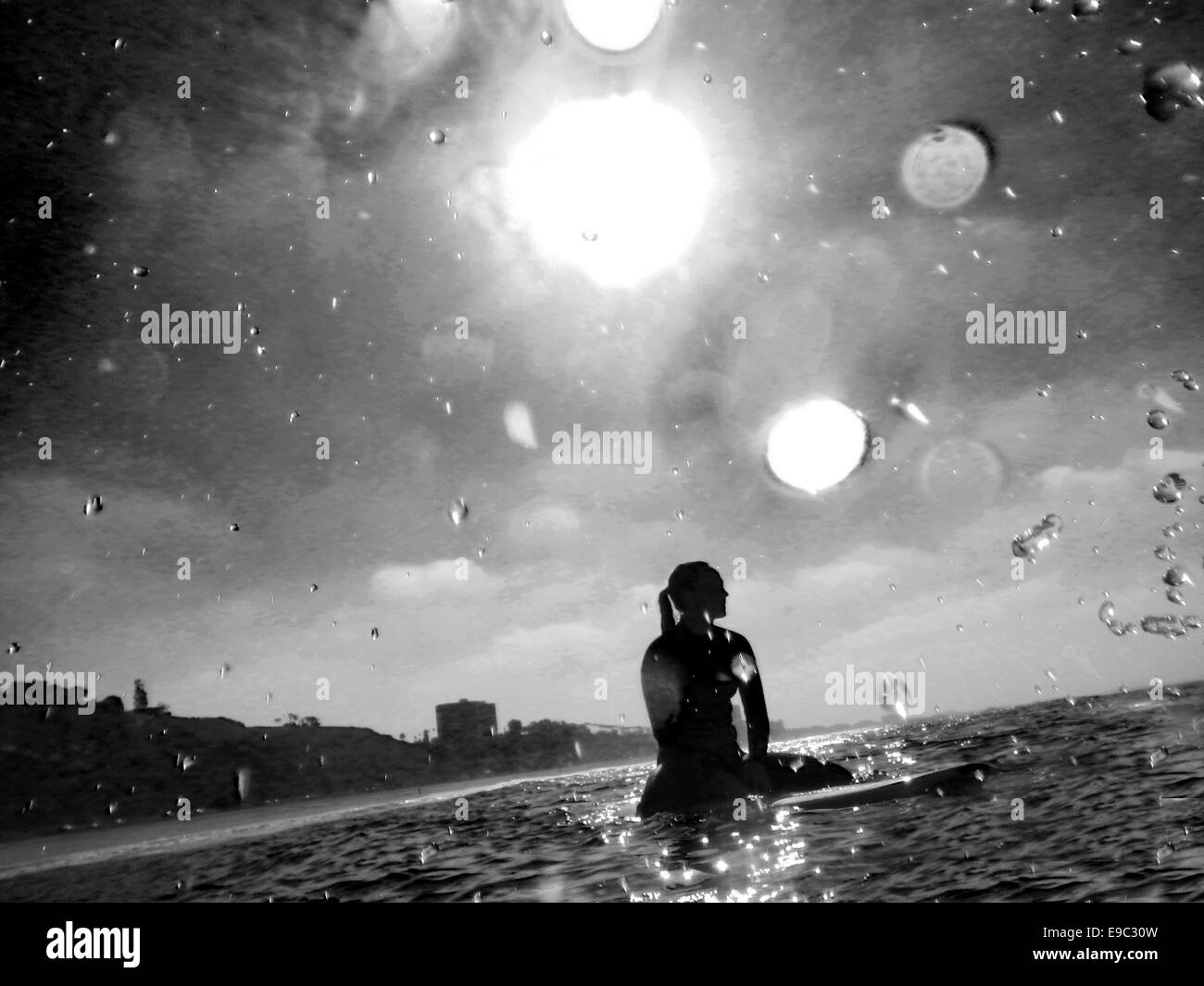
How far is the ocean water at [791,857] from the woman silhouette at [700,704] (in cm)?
67

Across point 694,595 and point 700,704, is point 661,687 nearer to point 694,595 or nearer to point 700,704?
point 700,704

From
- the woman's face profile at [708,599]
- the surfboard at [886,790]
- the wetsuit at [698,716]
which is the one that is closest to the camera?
the surfboard at [886,790]

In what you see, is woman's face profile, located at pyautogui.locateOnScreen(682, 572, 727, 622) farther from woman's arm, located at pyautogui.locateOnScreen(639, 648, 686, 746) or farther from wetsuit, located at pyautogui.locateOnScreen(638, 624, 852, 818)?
woman's arm, located at pyautogui.locateOnScreen(639, 648, 686, 746)

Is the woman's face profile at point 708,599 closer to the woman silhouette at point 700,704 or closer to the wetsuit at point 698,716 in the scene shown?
the woman silhouette at point 700,704

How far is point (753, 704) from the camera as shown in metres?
11.6

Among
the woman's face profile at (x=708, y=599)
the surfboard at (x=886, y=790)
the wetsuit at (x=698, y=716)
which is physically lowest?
the surfboard at (x=886, y=790)

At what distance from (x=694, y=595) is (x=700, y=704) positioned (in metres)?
1.76

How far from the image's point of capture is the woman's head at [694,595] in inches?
448

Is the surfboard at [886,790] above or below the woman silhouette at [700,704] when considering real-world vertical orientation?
below

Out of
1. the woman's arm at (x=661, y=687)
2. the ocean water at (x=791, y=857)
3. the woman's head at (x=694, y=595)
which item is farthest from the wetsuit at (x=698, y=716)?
the ocean water at (x=791, y=857)
